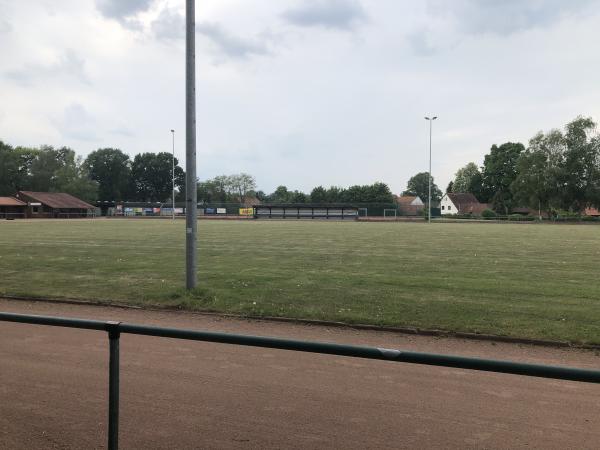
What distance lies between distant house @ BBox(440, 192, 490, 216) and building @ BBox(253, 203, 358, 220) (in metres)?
39.2

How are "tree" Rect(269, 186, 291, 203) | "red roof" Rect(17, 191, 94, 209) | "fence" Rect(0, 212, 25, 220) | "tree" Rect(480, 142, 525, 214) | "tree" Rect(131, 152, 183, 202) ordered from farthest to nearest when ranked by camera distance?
"tree" Rect(269, 186, 291, 203)
"tree" Rect(131, 152, 183, 202)
"tree" Rect(480, 142, 525, 214)
"red roof" Rect(17, 191, 94, 209)
"fence" Rect(0, 212, 25, 220)

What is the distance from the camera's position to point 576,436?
13.4ft

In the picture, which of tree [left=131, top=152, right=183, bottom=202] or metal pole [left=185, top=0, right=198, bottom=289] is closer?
metal pole [left=185, top=0, right=198, bottom=289]

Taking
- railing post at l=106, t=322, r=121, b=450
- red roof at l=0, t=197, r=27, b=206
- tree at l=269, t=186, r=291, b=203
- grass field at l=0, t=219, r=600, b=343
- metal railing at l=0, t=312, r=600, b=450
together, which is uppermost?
tree at l=269, t=186, r=291, b=203

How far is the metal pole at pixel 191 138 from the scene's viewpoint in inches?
382

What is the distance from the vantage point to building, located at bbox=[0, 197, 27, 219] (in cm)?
8031

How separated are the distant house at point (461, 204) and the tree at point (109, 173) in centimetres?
8531

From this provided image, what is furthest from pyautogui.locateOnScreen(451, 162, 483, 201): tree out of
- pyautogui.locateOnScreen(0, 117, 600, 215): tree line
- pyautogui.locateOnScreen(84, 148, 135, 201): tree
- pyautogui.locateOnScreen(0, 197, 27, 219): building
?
pyautogui.locateOnScreen(0, 197, 27, 219): building

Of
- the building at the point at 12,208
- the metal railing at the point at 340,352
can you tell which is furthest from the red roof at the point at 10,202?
the metal railing at the point at 340,352

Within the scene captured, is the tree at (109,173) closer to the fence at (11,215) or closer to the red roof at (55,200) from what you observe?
the red roof at (55,200)

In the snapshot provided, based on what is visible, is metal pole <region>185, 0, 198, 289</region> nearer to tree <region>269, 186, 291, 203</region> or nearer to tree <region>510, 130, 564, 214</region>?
tree <region>510, 130, 564, 214</region>

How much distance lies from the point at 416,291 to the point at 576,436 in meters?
6.66

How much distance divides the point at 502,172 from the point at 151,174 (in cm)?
9201

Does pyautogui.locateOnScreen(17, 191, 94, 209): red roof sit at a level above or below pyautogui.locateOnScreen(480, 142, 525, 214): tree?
below
